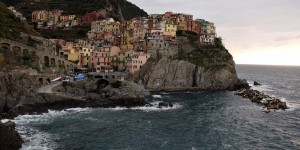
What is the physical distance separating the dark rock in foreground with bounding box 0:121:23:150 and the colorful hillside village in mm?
67102

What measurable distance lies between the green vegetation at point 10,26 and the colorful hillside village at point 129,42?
1254cm

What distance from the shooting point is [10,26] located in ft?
383

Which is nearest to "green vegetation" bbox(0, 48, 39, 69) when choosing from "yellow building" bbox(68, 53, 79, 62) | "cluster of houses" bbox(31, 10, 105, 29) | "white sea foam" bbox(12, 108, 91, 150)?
"white sea foam" bbox(12, 108, 91, 150)

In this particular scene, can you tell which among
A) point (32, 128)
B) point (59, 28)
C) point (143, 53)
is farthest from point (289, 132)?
point (59, 28)

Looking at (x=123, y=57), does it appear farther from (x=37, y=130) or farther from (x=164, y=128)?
(x=37, y=130)

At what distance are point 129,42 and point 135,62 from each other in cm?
2002

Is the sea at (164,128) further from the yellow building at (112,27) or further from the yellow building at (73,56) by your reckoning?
the yellow building at (112,27)

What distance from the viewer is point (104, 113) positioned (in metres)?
78.3

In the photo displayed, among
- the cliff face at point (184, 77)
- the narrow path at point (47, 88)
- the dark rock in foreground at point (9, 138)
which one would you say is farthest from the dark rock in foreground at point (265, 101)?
the dark rock in foreground at point (9, 138)

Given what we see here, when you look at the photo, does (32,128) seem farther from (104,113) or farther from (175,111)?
(175,111)

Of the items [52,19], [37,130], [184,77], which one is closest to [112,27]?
[52,19]

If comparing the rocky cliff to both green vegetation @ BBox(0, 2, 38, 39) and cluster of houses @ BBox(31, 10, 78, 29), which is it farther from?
cluster of houses @ BBox(31, 10, 78, 29)

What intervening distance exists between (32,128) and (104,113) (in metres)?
19.1

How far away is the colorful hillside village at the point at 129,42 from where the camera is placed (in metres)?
122
